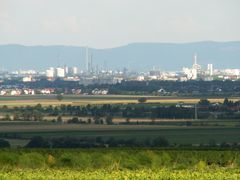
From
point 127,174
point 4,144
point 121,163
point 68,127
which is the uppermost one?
point 127,174

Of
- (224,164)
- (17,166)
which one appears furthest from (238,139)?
(17,166)

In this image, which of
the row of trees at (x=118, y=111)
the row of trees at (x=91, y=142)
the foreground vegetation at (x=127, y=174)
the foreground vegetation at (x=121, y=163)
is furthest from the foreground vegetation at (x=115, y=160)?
the row of trees at (x=118, y=111)

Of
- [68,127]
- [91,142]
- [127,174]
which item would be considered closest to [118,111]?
[68,127]

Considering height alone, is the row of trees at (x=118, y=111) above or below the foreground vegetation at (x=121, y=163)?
below

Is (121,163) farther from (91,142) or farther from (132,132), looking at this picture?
(132,132)

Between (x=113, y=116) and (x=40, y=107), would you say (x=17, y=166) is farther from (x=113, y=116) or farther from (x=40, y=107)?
(x=40, y=107)

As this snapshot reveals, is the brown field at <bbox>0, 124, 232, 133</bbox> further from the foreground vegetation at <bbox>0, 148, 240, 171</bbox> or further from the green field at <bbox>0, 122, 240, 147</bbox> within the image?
the foreground vegetation at <bbox>0, 148, 240, 171</bbox>

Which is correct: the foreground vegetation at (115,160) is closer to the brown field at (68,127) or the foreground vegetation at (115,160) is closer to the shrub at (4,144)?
the shrub at (4,144)

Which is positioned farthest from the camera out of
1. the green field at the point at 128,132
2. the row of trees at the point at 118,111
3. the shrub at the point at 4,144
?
the row of trees at the point at 118,111
